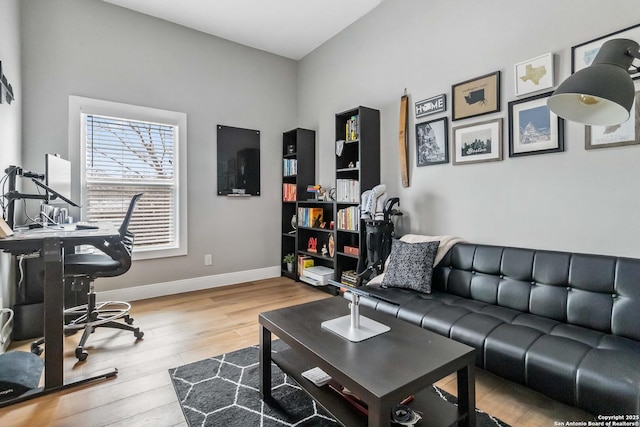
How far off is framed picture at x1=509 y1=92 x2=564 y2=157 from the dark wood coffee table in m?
1.59

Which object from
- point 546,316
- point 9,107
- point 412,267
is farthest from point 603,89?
point 9,107

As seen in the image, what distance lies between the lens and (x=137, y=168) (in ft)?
11.0

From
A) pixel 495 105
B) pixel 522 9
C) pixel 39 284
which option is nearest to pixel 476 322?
pixel 495 105

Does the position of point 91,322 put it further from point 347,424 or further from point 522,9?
point 522,9

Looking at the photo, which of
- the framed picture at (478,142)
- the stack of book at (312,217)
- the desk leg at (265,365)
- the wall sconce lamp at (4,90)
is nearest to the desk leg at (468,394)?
the desk leg at (265,365)

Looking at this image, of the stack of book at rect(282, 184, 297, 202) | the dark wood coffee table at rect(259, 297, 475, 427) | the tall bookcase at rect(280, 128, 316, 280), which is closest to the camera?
the dark wood coffee table at rect(259, 297, 475, 427)

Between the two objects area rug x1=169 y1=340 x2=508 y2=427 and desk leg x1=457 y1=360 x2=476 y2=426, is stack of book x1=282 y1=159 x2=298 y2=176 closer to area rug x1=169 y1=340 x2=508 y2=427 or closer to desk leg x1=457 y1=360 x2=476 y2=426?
area rug x1=169 y1=340 x2=508 y2=427

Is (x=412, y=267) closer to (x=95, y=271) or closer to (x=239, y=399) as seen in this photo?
(x=239, y=399)

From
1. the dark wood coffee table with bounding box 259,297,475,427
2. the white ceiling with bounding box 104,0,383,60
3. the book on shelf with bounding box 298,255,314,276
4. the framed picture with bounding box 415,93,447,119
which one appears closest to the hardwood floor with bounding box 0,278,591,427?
the dark wood coffee table with bounding box 259,297,475,427

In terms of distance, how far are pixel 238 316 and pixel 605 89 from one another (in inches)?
112

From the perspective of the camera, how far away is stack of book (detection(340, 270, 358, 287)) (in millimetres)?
3264

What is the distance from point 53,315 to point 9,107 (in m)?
1.66

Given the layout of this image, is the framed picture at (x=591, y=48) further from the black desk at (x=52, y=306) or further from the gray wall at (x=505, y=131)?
the black desk at (x=52, y=306)

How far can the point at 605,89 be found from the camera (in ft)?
3.87
